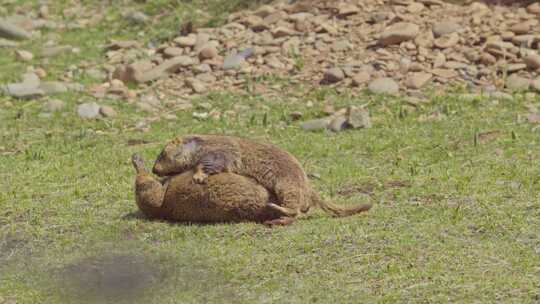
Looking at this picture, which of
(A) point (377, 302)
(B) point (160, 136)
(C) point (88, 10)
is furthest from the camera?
(C) point (88, 10)

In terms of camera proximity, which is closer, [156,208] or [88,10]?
[156,208]

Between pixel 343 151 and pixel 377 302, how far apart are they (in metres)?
4.70

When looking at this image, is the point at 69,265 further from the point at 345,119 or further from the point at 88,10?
the point at 88,10

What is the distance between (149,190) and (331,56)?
6.40m

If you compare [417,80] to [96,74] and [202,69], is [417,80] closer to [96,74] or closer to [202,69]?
[202,69]

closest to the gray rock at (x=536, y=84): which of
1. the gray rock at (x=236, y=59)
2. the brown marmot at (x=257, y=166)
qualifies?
the gray rock at (x=236, y=59)

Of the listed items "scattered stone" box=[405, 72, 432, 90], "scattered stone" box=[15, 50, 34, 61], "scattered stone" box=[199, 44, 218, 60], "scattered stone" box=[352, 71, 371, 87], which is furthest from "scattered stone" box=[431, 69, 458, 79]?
"scattered stone" box=[15, 50, 34, 61]

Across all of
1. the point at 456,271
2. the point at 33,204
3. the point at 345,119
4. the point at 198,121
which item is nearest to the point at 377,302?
the point at 456,271

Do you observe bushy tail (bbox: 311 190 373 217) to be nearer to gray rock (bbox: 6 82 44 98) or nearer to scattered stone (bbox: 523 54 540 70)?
scattered stone (bbox: 523 54 540 70)

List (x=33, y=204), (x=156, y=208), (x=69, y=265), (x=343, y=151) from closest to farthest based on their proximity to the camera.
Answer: (x=69, y=265)
(x=156, y=208)
(x=33, y=204)
(x=343, y=151)

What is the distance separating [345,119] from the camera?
1233 cm

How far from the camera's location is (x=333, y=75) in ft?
45.4

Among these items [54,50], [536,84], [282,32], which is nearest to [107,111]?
[282,32]

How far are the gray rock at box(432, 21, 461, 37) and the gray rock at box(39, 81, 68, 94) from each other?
5206mm
